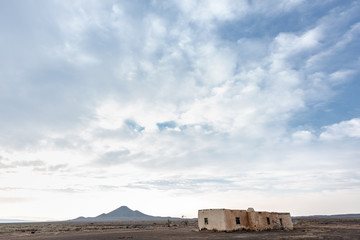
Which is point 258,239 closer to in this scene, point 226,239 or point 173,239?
point 226,239

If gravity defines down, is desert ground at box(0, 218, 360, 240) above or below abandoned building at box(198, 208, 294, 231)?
below

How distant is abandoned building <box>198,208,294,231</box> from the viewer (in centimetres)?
3497

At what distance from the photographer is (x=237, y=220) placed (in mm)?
36188

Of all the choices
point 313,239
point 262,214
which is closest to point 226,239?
point 313,239

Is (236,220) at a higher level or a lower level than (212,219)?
lower

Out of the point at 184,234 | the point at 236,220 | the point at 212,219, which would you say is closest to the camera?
the point at 184,234

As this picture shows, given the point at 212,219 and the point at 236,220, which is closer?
the point at 236,220

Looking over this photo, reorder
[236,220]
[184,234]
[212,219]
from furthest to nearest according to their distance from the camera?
1. [212,219]
2. [236,220]
3. [184,234]

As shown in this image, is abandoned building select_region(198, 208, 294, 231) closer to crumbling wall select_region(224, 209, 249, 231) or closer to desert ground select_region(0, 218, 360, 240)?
crumbling wall select_region(224, 209, 249, 231)

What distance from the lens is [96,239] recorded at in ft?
97.2

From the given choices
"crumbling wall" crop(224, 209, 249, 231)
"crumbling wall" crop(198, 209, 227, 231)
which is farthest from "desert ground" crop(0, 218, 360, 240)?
"crumbling wall" crop(224, 209, 249, 231)

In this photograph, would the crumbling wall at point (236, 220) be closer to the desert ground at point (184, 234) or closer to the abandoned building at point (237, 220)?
the abandoned building at point (237, 220)

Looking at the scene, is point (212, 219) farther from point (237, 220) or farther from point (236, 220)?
point (237, 220)

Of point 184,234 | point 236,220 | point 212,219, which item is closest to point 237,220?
point 236,220
